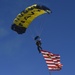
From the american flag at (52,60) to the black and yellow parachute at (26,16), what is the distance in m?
6.45

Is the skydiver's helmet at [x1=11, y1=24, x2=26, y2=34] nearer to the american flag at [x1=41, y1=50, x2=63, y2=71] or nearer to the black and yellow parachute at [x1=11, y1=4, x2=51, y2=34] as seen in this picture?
the black and yellow parachute at [x1=11, y1=4, x2=51, y2=34]

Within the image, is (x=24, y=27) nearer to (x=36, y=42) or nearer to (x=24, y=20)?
(x=24, y=20)

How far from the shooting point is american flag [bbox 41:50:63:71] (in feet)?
138

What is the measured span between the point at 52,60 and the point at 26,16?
8.73 m

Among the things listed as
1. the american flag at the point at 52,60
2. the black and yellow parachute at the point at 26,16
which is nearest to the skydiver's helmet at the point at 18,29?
the black and yellow parachute at the point at 26,16

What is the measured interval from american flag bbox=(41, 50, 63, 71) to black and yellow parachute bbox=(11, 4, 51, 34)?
21.2 ft

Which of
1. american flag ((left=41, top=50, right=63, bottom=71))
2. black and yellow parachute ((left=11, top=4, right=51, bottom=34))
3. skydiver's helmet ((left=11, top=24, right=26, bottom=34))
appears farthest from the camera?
skydiver's helmet ((left=11, top=24, right=26, bottom=34))

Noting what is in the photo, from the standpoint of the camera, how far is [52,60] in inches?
1708

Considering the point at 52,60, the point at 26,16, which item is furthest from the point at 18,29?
the point at 52,60

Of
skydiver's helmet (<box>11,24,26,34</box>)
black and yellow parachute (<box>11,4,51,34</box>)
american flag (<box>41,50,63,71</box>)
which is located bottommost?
american flag (<box>41,50,63,71</box>)

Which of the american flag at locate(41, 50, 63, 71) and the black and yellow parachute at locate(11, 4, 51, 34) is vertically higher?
the black and yellow parachute at locate(11, 4, 51, 34)

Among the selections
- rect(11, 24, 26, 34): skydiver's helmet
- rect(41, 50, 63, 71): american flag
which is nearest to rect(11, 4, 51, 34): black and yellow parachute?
rect(11, 24, 26, 34): skydiver's helmet

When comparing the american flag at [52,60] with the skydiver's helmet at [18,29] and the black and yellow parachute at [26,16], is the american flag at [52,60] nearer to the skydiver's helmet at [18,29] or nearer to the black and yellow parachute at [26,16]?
the skydiver's helmet at [18,29]

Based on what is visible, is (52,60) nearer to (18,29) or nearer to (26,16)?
(18,29)
